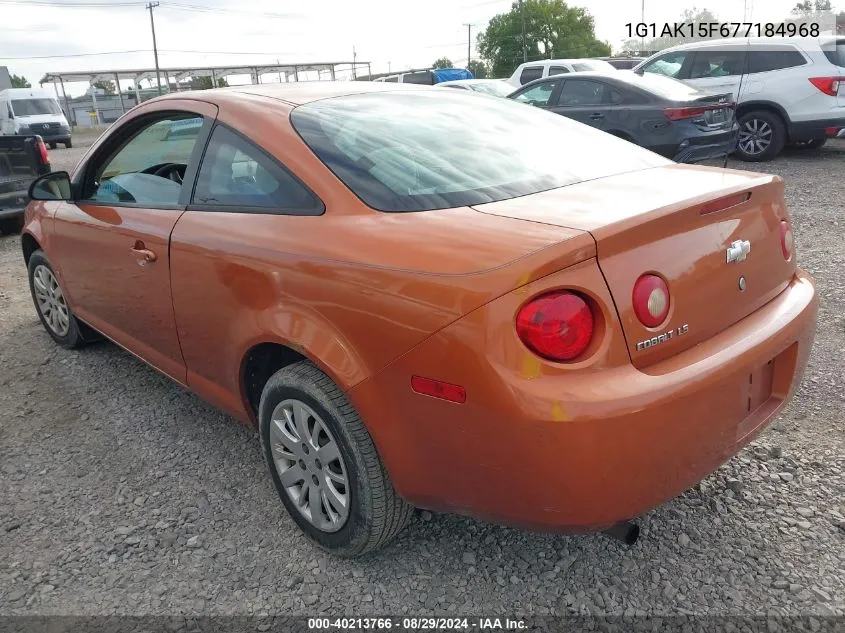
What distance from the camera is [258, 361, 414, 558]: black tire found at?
6.89 feet

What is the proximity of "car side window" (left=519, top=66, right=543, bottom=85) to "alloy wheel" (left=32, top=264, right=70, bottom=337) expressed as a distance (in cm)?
1240

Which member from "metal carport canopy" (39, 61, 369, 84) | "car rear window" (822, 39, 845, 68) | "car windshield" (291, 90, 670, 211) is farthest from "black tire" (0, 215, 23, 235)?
"metal carport canopy" (39, 61, 369, 84)

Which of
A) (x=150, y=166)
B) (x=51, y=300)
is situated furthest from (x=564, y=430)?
(x=51, y=300)

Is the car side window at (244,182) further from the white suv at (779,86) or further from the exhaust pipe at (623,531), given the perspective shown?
the white suv at (779,86)

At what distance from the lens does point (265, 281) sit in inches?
90.4

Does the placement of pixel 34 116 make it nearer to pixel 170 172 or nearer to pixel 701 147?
pixel 701 147

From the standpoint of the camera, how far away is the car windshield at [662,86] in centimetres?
834

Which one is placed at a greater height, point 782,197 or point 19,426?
point 782,197

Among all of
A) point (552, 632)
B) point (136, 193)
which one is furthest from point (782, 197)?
point (136, 193)

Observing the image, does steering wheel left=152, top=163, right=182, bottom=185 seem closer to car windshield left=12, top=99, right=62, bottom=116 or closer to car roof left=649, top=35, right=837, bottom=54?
car roof left=649, top=35, right=837, bottom=54

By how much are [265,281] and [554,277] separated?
104 cm

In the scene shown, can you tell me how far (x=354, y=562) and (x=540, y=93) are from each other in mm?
8958

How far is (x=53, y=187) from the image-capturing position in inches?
148

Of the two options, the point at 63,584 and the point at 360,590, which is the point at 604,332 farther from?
the point at 63,584
